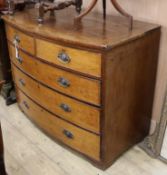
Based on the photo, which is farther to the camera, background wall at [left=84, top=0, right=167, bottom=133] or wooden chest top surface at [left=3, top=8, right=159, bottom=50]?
background wall at [left=84, top=0, right=167, bottom=133]

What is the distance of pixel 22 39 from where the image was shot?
6.14ft

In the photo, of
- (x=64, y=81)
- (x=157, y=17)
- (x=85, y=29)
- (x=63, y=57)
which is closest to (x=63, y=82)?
(x=64, y=81)

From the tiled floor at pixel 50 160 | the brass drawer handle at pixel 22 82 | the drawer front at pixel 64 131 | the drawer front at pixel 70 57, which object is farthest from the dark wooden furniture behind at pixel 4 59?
the drawer front at pixel 70 57

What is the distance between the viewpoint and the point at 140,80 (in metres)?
1.72

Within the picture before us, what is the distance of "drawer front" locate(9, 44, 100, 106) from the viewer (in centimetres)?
152

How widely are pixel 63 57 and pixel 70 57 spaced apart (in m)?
0.05

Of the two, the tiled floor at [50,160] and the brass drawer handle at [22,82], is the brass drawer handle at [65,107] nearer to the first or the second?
the tiled floor at [50,160]

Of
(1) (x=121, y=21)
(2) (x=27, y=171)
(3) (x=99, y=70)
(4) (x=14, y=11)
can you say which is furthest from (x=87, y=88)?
(4) (x=14, y=11)

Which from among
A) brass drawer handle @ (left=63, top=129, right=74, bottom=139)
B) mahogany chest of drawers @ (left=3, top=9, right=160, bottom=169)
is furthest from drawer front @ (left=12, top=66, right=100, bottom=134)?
brass drawer handle @ (left=63, top=129, right=74, bottom=139)

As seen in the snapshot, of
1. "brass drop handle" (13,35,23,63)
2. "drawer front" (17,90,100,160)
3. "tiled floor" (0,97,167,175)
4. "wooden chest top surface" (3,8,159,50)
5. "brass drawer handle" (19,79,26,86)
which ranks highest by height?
"wooden chest top surface" (3,8,159,50)

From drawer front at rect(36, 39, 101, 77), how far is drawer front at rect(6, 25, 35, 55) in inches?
3.1

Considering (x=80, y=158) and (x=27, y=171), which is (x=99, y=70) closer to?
(x=80, y=158)

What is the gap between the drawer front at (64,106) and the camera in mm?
1611

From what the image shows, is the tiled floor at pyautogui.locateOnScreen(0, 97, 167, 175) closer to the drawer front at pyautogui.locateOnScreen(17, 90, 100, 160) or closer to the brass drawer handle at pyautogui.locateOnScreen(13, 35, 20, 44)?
the drawer front at pyautogui.locateOnScreen(17, 90, 100, 160)
